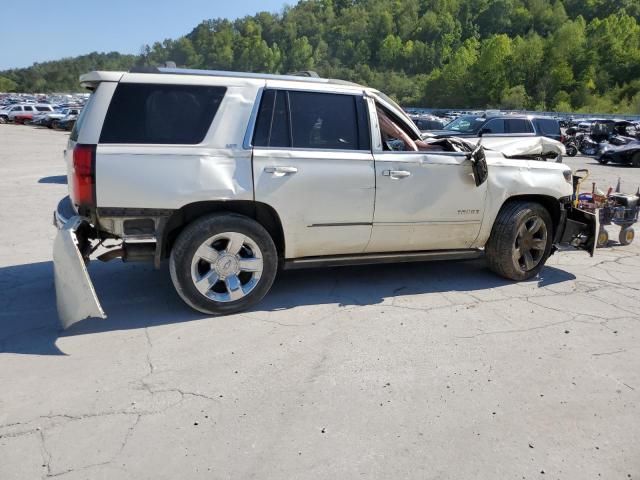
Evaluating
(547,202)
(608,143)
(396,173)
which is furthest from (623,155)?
(396,173)

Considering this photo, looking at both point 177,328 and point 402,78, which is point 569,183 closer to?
point 177,328

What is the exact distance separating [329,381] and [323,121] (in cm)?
224

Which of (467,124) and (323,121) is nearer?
(323,121)

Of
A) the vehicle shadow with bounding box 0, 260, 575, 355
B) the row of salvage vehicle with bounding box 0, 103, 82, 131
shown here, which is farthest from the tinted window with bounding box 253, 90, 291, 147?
the row of salvage vehicle with bounding box 0, 103, 82, 131

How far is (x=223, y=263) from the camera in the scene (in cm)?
425

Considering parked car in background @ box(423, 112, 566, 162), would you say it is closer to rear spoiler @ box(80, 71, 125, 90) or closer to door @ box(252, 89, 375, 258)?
door @ box(252, 89, 375, 258)

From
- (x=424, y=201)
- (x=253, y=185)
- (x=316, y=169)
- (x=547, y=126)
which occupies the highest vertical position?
(x=547, y=126)

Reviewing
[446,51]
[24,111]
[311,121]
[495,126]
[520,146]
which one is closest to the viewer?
[311,121]

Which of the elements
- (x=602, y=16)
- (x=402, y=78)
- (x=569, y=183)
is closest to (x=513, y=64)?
(x=402, y=78)

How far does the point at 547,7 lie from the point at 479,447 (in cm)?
18610

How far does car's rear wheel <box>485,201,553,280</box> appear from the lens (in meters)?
5.14

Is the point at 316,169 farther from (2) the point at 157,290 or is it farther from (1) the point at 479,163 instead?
(2) the point at 157,290

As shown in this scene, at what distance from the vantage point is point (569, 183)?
5.42m

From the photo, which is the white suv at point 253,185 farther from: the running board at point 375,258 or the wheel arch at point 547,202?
the wheel arch at point 547,202
